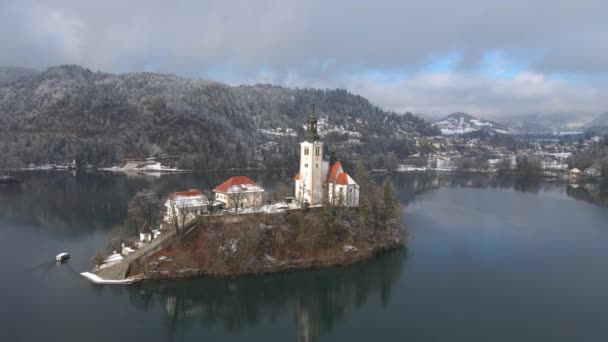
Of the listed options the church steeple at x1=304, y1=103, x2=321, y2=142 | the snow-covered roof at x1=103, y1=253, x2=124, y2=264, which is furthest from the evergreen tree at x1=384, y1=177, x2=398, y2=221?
the snow-covered roof at x1=103, y1=253, x2=124, y2=264

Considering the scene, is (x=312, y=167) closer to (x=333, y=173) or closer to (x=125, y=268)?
(x=333, y=173)

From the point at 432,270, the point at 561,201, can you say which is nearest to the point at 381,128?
the point at 561,201

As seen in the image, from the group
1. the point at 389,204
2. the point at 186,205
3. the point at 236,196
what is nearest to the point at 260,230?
the point at 236,196

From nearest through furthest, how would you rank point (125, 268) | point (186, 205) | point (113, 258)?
1. point (125, 268)
2. point (113, 258)
3. point (186, 205)

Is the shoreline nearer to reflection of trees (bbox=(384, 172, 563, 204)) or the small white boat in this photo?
the small white boat

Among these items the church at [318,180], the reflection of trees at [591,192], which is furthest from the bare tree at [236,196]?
the reflection of trees at [591,192]

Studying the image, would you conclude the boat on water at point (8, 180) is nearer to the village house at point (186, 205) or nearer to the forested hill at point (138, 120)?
the forested hill at point (138, 120)
